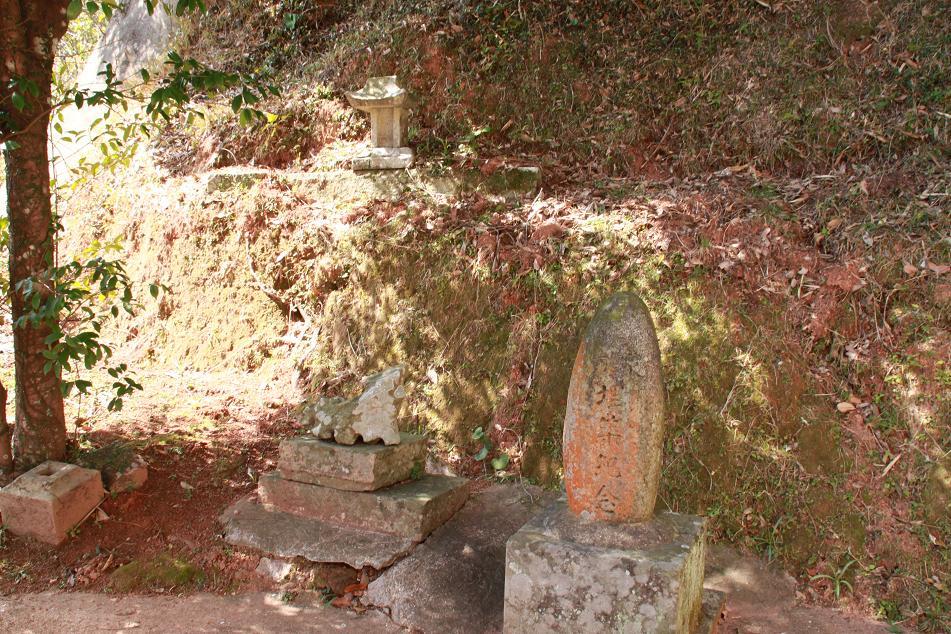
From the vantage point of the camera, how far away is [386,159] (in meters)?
8.11

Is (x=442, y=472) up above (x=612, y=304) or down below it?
below

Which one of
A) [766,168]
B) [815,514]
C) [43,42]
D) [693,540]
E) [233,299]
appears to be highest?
[43,42]

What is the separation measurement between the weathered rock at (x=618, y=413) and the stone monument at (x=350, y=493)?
1.76m

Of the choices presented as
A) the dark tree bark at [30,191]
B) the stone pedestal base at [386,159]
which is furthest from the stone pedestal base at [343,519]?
the stone pedestal base at [386,159]

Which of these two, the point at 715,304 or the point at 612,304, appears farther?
the point at 715,304

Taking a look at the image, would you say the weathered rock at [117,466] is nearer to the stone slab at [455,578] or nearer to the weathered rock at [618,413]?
the stone slab at [455,578]

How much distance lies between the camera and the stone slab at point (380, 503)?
4840 millimetres

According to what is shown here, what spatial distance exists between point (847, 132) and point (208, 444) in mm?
6800

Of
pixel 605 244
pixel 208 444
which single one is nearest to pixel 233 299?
pixel 208 444

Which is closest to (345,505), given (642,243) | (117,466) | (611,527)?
(117,466)

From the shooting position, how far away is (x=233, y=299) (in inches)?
318

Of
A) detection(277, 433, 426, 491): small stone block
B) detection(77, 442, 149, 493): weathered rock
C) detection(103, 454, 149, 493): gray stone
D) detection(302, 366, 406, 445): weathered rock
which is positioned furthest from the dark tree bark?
detection(302, 366, 406, 445): weathered rock

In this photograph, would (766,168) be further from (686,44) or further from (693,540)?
(693,540)

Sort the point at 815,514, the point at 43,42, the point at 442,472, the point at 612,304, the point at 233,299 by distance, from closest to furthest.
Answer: the point at 612,304
the point at 815,514
the point at 43,42
the point at 442,472
the point at 233,299
